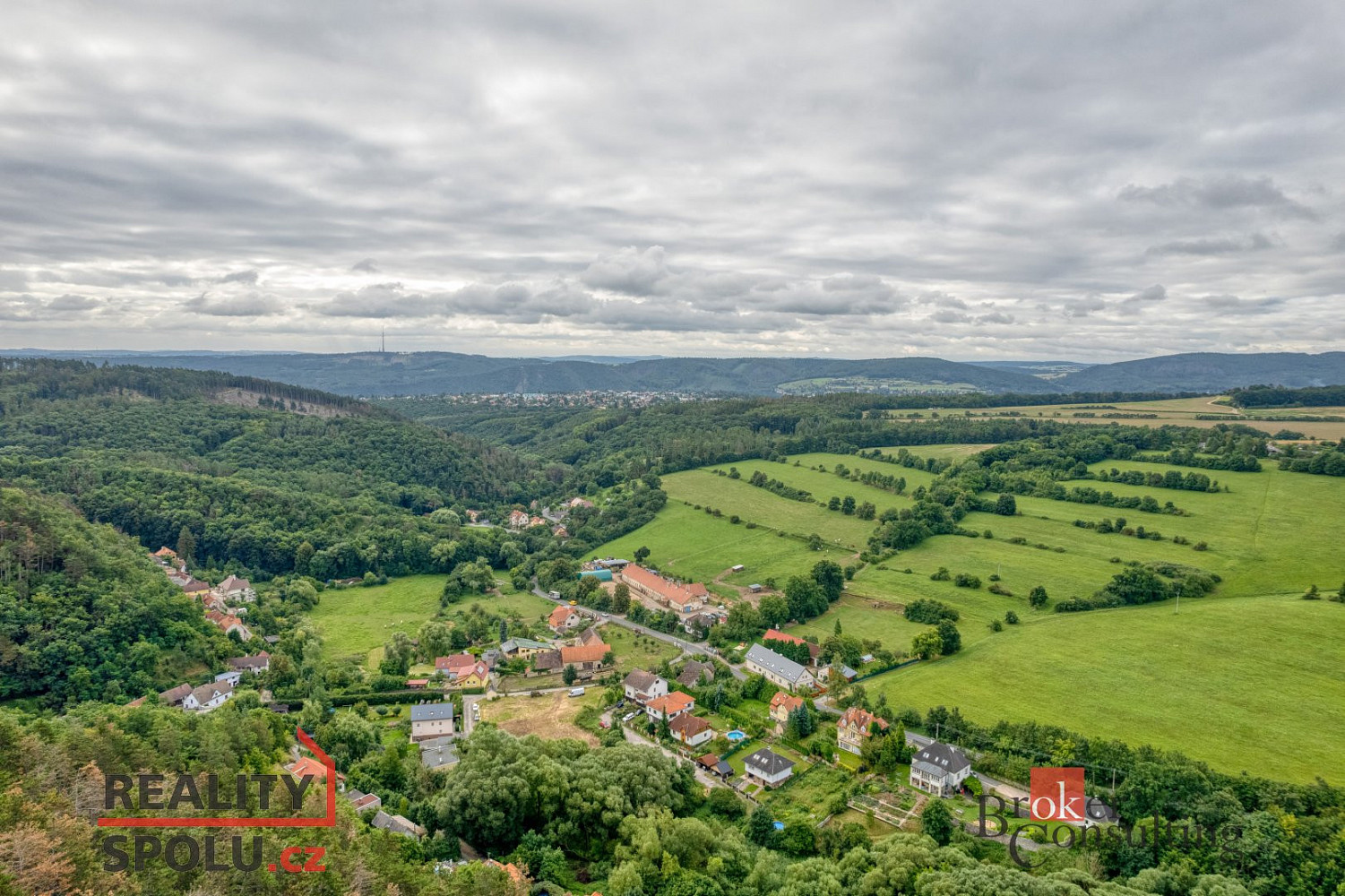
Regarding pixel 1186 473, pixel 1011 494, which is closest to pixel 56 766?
pixel 1011 494

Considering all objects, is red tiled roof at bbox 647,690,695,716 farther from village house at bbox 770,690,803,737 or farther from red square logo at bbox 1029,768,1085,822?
red square logo at bbox 1029,768,1085,822

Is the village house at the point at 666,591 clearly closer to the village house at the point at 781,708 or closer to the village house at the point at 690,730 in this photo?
the village house at the point at 781,708

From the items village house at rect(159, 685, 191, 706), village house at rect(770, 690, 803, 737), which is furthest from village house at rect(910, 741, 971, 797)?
village house at rect(159, 685, 191, 706)

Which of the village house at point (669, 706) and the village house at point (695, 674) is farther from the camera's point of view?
the village house at point (695, 674)

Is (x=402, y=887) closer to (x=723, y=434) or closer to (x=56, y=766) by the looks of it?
(x=56, y=766)

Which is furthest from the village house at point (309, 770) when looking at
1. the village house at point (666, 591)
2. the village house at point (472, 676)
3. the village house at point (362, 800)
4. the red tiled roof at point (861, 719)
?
the village house at point (666, 591)

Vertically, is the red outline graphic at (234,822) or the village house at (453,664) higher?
the red outline graphic at (234,822)

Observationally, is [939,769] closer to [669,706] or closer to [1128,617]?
[669,706]
